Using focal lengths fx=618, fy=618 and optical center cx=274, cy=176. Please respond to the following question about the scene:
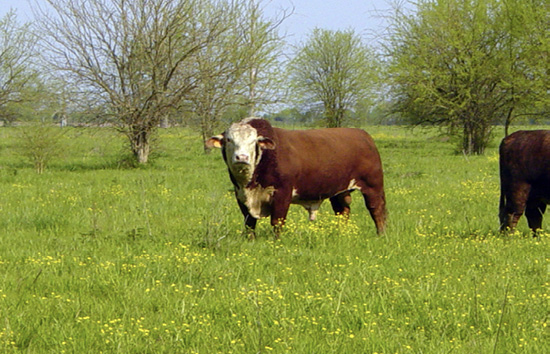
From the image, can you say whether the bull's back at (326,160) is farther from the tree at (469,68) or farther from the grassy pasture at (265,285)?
the tree at (469,68)

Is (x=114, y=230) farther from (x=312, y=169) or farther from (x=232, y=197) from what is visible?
(x=232, y=197)

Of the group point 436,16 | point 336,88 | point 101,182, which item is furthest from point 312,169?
point 336,88

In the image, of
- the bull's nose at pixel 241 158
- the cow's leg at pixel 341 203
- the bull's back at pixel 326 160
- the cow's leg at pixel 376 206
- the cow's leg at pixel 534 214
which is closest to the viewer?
the bull's nose at pixel 241 158

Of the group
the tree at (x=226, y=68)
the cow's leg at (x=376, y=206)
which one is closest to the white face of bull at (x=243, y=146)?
the cow's leg at (x=376, y=206)

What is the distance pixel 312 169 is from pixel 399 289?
2804 millimetres

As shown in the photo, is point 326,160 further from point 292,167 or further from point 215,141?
point 215,141

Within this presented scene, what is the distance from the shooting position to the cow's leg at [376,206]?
843 cm

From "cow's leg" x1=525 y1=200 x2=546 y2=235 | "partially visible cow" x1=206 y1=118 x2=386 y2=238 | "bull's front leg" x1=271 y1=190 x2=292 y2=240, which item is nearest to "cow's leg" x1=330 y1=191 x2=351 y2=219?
"partially visible cow" x1=206 y1=118 x2=386 y2=238

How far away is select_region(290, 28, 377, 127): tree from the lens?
1868 inches

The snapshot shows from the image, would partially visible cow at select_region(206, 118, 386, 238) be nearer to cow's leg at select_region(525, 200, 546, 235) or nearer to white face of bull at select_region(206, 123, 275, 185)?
white face of bull at select_region(206, 123, 275, 185)

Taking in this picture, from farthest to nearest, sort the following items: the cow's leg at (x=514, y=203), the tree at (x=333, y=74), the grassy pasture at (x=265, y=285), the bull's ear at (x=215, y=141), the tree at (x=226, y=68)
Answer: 1. the tree at (x=333, y=74)
2. the tree at (x=226, y=68)
3. the cow's leg at (x=514, y=203)
4. the bull's ear at (x=215, y=141)
5. the grassy pasture at (x=265, y=285)

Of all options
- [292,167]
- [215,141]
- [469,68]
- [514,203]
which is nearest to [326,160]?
[292,167]

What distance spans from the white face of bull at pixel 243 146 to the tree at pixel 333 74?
40037mm

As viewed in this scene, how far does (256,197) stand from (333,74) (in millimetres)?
41320
